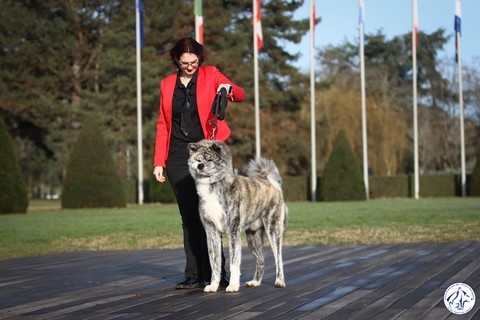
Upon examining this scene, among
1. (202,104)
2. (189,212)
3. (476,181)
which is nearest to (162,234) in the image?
(189,212)

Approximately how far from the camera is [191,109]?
27.8 ft

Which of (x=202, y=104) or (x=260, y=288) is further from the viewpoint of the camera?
(x=202, y=104)

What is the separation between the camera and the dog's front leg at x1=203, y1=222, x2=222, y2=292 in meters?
8.09

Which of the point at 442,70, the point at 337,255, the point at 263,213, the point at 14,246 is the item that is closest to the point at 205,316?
the point at 263,213

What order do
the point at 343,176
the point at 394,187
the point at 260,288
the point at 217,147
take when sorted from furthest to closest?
the point at 394,187, the point at 343,176, the point at 260,288, the point at 217,147

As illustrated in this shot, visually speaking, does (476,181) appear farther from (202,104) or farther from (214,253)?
(214,253)

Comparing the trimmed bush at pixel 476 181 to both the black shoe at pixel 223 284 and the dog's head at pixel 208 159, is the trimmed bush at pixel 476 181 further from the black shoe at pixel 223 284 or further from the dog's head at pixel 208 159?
the dog's head at pixel 208 159

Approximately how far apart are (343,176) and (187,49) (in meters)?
36.9

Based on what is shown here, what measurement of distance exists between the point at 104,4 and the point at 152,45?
3740mm

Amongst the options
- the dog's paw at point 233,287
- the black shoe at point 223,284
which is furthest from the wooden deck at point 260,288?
the black shoe at point 223,284

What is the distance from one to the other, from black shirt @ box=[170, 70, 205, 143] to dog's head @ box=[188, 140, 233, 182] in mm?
748

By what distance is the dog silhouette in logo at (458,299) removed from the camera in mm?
6504

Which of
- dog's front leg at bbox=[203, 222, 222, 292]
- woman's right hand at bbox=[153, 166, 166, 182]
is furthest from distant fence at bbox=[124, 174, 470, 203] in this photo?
dog's front leg at bbox=[203, 222, 222, 292]

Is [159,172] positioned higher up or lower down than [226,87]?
lower down
